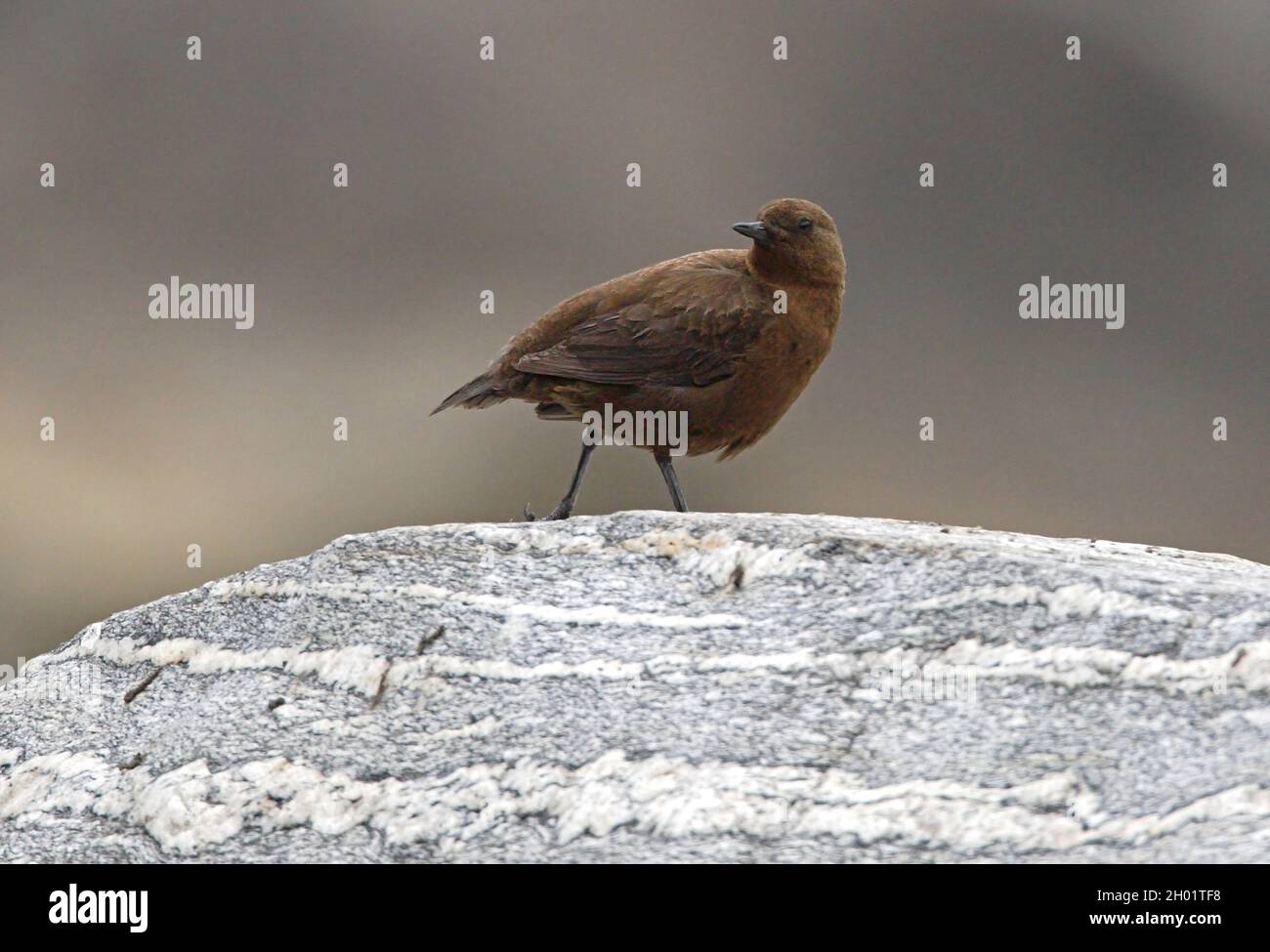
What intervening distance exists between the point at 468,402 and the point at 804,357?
6.60 ft

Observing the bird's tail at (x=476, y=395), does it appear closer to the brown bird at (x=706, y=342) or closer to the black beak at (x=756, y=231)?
the brown bird at (x=706, y=342)

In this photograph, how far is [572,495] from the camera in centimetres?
788

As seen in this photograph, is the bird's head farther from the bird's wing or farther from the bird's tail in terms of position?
the bird's tail

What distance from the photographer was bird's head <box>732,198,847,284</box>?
7.93 metres

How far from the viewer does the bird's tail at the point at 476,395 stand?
8.30 m

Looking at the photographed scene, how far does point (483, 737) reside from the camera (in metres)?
Result: 5.84

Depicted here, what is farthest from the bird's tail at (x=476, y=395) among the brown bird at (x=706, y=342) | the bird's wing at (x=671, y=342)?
the bird's wing at (x=671, y=342)

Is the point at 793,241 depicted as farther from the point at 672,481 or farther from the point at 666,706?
the point at 666,706

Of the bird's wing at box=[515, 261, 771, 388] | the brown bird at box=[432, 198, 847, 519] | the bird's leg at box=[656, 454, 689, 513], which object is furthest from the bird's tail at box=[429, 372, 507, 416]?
the bird's leg at box=[656, 454, 689, 513]

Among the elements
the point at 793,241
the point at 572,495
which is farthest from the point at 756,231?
the point at 572,495

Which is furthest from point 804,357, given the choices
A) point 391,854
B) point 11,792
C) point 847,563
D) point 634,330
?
point 11,792

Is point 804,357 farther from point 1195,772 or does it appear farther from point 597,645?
point 1195,772

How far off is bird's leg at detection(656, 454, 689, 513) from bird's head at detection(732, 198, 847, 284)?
121cm

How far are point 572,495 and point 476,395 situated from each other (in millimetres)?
949
